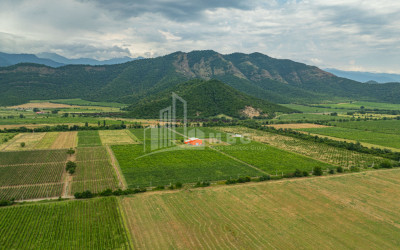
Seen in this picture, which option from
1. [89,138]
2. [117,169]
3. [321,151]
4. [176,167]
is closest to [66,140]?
[89,138]

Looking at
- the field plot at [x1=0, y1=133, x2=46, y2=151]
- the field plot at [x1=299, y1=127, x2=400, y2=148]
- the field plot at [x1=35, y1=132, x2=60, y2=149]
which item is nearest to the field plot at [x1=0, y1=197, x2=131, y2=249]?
the field plot at [x1=35, y1=132, x2=60, y2=149]

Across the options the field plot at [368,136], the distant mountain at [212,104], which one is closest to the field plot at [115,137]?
the distant mountain at [212,104]

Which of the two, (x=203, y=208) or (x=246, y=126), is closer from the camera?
(x=203, y=208)

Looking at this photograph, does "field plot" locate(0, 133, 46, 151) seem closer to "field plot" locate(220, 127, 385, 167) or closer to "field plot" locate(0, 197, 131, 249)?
"field plot" locate(0, 197, 131, 249)

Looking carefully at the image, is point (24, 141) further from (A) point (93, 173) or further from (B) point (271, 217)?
(B) point (271, 217)

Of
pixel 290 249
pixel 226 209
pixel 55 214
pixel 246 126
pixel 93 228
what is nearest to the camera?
pixel 290 249

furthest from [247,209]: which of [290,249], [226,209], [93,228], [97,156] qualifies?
[97,156]

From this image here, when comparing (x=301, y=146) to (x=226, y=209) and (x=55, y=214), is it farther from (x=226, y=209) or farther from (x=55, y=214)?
(x=55, y=214)
